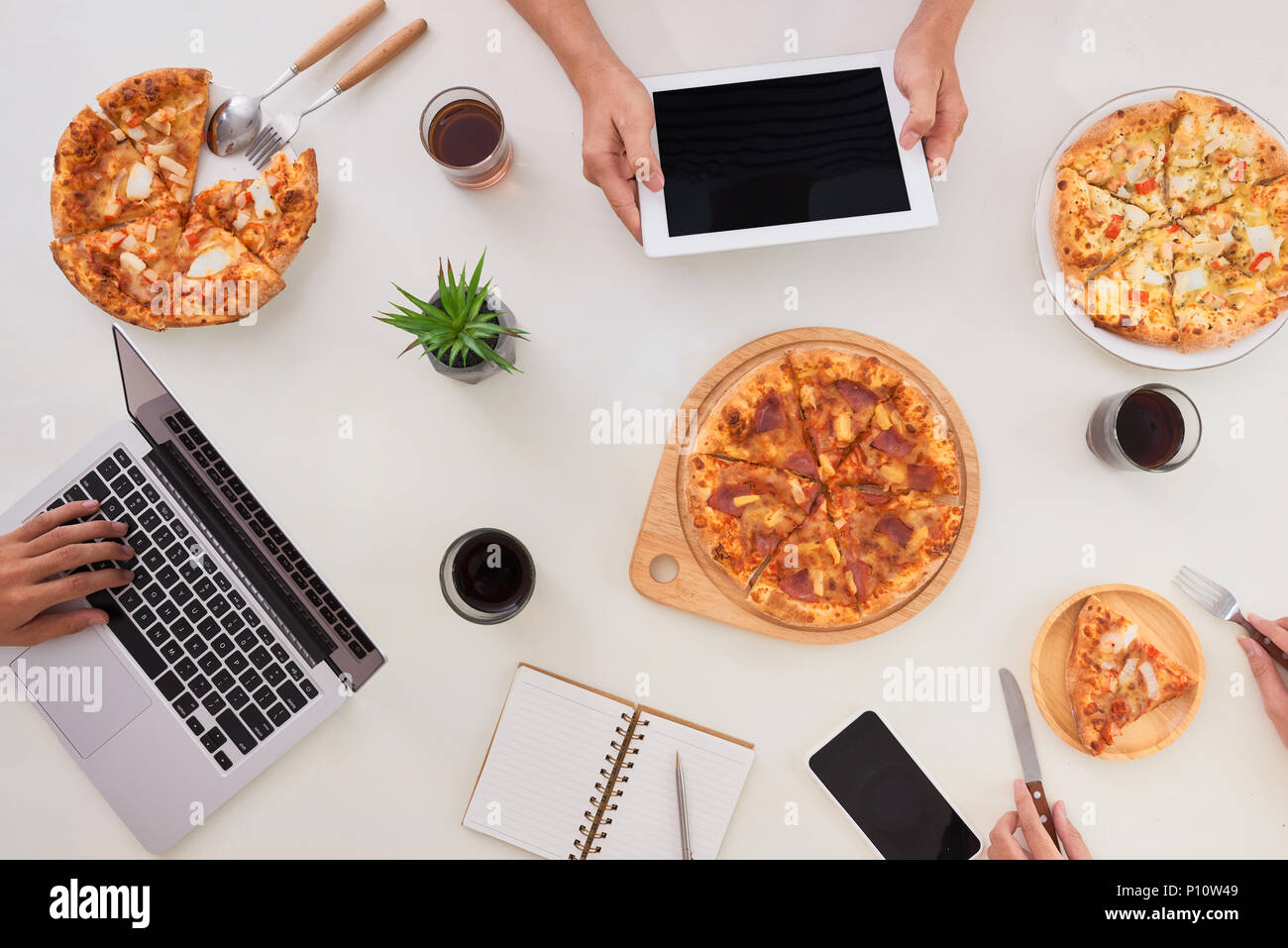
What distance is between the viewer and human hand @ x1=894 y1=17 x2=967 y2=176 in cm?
197

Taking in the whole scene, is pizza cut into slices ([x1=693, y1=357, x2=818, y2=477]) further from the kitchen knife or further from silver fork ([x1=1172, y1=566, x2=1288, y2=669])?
silver fork ([x1=1172, y1=566, x2=1288, y2=669])

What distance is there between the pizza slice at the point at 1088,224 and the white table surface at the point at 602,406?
11 centimetres

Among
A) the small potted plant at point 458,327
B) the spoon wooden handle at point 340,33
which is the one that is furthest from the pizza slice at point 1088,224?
the spoon wooden handle at point 340,33

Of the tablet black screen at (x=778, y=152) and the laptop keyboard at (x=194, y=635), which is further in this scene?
the laptop keyboard at (x=194, y=635)

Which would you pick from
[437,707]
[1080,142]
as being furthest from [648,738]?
[1080,142]

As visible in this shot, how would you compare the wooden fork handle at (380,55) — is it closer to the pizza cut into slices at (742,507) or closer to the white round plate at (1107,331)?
the pizza cut into slices at (742,507)

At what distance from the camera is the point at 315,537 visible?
89.1 inches

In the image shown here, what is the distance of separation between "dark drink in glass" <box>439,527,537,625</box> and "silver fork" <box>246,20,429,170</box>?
1.23 m

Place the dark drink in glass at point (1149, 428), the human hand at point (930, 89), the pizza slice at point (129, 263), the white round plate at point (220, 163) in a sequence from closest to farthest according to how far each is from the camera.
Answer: the human hand at point (930, 89) → the dark drink in glass at point (1149, 428) → the pizza slice at point (129, 263) → the white round plate at point (220, 163)

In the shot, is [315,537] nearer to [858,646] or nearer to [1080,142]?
[858,646]

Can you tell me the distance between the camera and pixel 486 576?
2168 millimetres

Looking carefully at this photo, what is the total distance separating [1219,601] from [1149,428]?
19.8 inches

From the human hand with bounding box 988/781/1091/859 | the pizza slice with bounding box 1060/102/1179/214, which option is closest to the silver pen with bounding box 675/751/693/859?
the human hand with bounding box 988/781/1091/859

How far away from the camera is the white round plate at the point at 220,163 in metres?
2.32
